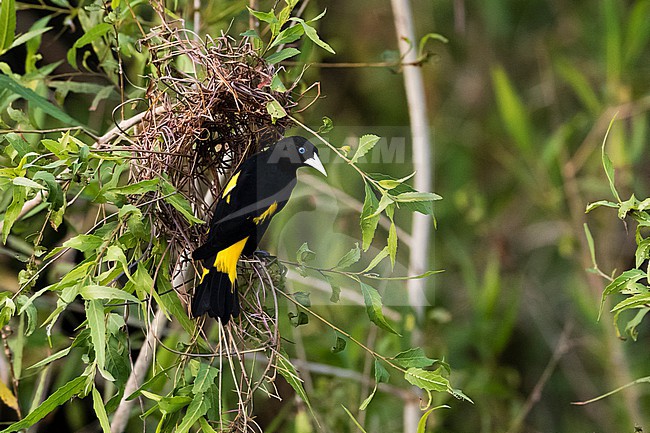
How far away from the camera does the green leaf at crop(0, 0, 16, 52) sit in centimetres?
153

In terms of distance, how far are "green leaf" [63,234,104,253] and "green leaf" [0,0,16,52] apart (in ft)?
1.72

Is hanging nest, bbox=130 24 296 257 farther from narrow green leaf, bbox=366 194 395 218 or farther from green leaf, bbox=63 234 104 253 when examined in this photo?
narrow green leaf, bbox=366 194 395 218

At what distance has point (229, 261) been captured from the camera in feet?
4.28

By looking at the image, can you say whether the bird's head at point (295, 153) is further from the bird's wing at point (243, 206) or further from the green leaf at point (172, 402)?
the green leaf at point (172, 402)

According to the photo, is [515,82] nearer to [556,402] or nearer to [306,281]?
[556,402]

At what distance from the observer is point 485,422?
2.63 meters

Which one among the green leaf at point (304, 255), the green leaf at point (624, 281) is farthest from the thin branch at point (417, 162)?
the green leaf at point (624, 281)

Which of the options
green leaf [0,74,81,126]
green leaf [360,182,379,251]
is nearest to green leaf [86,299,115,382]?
green leaf [360,182,379,251]

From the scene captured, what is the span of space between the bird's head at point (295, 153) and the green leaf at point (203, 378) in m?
0.34

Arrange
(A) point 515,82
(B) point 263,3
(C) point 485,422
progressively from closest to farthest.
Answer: (B) point 263,3
(C) point 485,422
(A) point 515,82

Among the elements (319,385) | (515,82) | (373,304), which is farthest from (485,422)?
(515,82)

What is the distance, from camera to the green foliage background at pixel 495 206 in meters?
2.38

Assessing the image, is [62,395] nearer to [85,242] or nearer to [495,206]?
[85,242]

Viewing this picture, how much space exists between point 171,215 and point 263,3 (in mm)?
932
